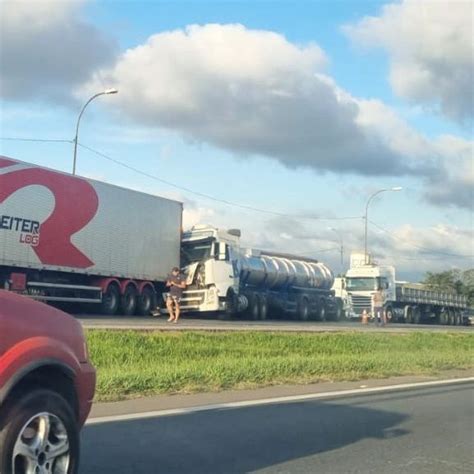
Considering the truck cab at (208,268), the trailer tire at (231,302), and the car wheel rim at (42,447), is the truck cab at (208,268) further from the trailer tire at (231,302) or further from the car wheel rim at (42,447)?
the car wheel rim at (42,447)

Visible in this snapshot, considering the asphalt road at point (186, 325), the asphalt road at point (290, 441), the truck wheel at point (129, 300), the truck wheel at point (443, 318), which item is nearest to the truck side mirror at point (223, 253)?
the asphalt road at point (186, 325)

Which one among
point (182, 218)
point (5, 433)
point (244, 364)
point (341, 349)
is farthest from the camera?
point (182, 218)

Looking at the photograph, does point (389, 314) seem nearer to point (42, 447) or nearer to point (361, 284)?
point (361, 284)

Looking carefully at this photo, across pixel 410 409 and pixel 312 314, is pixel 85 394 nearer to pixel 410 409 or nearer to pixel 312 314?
pixel 410 409

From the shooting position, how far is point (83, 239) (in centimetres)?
2806

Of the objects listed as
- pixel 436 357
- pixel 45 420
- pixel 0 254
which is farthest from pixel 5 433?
pixel 0 254

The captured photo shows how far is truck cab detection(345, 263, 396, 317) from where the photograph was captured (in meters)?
47.8

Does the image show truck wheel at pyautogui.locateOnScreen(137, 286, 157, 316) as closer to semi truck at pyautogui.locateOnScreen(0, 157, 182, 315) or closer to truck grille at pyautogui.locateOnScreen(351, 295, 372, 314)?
semi truck at pyautogui.locateOnScreen(0, 157, 182, 315)

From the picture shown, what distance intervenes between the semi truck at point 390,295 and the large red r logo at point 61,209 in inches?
850

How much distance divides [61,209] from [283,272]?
1401 cm

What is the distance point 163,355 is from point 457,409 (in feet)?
22.7

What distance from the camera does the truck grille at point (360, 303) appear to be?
47.6 m

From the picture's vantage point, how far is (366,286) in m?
48.1

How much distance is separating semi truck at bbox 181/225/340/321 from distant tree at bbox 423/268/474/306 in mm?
53299
